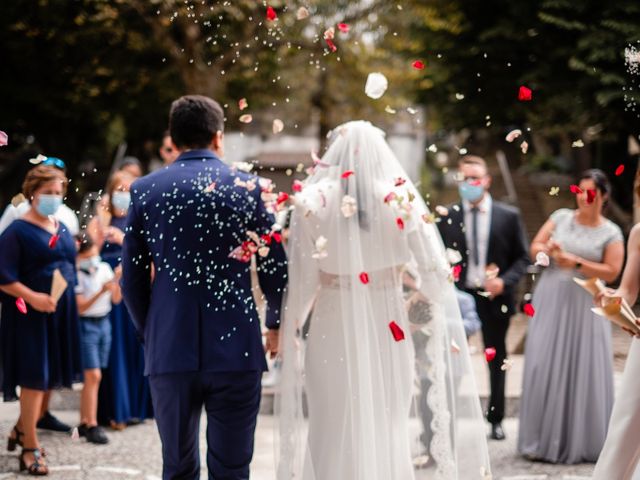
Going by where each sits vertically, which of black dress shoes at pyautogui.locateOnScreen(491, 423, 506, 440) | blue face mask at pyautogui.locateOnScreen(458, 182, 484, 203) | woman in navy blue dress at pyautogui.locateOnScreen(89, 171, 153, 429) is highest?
blue face mask at pyautogui.locateOnScreen(458, 182, 484, 203)

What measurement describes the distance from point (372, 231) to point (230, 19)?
14309mm

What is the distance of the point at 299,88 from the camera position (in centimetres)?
2728

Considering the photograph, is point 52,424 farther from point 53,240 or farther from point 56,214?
point 53,240

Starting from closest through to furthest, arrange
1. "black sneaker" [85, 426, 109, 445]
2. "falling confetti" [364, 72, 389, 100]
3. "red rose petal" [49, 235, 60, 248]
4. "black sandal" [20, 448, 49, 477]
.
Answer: "falling confetti" [364, 72, 389, 100] → "red rose petal" [49, 235, 60, 248] → "black sandal" [20, 448, 49, 477] → "black sneaker" [85, 426, 109, 445]

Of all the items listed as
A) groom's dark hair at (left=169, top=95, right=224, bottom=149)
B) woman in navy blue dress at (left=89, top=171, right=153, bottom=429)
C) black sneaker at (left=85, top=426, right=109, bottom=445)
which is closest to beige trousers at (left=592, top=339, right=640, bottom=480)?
groom's dark hair at (left=169, top=95, right=224, bottom=149)

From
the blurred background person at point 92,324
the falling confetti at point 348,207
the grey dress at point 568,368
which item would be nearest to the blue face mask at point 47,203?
the blurred background person at point 92,324

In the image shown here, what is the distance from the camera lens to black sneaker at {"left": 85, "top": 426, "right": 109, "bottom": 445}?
694 centimetres

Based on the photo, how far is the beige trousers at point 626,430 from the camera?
466 cm

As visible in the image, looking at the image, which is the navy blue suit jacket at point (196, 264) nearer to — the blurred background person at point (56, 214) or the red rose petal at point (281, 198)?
the red rose petal at point (281, 198)

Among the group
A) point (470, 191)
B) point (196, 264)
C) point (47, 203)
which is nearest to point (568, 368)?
point (470, 191)

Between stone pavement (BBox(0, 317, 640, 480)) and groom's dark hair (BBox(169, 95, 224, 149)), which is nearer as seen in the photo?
groom's dark hair (BBox(169, 95, 224, 149))

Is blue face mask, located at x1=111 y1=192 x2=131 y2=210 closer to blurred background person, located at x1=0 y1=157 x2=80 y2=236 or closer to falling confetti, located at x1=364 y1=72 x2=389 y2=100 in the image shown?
blurred background person, located at x1=0 y1=157 x2=80 y2=236

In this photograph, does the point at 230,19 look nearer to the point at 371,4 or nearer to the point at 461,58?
the point at 371,4

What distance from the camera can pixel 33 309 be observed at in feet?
20.2
